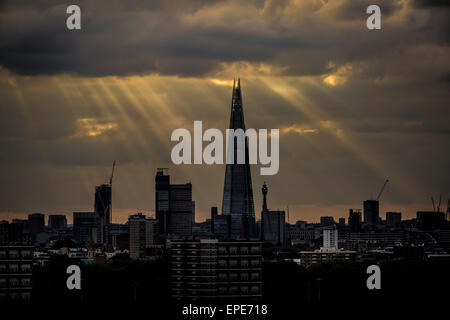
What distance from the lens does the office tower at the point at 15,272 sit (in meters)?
121

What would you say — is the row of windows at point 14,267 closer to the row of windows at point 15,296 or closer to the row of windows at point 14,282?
the row of windows at point 14,282

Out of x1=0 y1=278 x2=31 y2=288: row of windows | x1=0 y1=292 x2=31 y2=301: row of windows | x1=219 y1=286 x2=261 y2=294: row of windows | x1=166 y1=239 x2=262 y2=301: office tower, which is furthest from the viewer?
x1=166 y1=239 x2=262 y2=301: office tower

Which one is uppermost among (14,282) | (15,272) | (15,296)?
(15,272)

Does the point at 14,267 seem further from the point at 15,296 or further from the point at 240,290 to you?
the point at 240,290

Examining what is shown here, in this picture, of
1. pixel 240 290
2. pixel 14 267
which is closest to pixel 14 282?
pixel 14 267

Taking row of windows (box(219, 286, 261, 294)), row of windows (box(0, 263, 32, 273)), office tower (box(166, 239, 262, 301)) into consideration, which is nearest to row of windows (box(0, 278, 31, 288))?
row of windows (box(0, 263, 32, 273))

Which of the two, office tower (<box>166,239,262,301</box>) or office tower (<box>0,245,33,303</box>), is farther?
office tower (<box>166,239,262,301</box>)

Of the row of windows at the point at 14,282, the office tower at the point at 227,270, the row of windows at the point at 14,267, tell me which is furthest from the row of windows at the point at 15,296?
the office tower at the point at 227,270

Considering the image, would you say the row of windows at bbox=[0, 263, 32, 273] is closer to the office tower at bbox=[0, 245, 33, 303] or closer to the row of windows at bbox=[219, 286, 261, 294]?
the office tower at bbox=[0, 245, 33, 303]

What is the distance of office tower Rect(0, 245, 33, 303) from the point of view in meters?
121

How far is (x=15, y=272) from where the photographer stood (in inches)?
4786

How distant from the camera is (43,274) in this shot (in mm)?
163250
